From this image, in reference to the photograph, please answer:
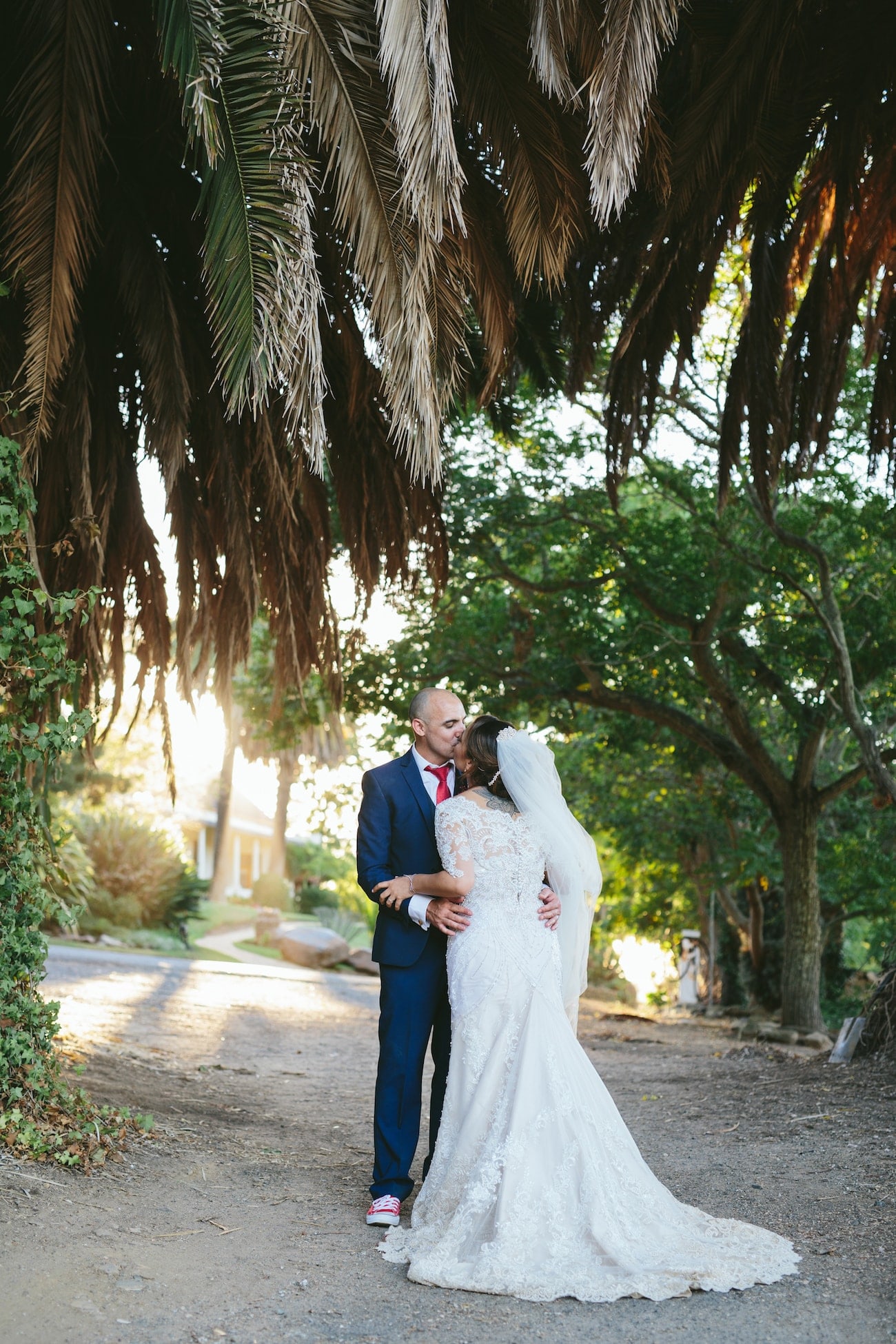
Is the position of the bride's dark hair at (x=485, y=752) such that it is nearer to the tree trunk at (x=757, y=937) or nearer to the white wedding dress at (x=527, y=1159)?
the white wedding dress at (x=527, y=1159)

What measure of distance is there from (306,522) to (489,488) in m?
5.57

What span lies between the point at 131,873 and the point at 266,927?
17.2ft

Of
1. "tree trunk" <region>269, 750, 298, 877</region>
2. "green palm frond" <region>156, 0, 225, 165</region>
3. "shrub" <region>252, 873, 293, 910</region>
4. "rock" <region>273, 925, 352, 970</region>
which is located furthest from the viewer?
"tree trunk" <region>269, 750, 298, 877</region>

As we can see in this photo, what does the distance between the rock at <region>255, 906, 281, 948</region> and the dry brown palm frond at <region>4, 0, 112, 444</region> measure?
2169 cm

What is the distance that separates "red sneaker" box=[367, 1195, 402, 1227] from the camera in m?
4.47

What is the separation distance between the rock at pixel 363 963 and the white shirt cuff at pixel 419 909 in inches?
685

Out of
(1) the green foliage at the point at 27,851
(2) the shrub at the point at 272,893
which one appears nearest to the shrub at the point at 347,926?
(2) the shrub at the point at 272,893

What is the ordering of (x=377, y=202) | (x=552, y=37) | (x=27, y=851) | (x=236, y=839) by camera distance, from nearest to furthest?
1. (x=552, y=37)
2. (x=377, y=202)
3. (x=27, y=851)
4. (x=236, y=839)

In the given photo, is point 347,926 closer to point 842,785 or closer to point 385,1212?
point 842,785

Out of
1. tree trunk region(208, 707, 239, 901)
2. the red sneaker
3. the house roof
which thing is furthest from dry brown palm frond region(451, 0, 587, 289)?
the house roof

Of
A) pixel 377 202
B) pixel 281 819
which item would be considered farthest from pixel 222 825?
pixel 377 202

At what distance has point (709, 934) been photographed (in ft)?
65.5

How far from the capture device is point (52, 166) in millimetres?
4773

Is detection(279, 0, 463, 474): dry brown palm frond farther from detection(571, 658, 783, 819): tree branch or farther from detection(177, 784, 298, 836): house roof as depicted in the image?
detection(177, 784, 298, 836): house roof
